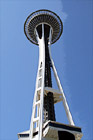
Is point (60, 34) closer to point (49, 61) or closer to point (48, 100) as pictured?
point (49, 61)

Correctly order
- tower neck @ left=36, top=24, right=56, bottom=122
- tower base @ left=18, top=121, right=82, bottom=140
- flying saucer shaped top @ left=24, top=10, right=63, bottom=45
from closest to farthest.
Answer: tower base @ left=18, top=121, right=82, bottom=140, tower neck @ left=36, top=24, right=56, bottom=122, flying saucer shaped top @ left=24, top=10, right=63, bottom=45

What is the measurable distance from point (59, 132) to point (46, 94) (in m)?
12.3

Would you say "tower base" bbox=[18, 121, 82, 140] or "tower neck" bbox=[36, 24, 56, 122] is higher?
"tower neck" bbox=[36, 24, 56, 122]

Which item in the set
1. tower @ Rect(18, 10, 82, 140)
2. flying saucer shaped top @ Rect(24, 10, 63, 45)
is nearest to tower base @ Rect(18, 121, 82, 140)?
tower @ Rect(18, 10, 82, 140)

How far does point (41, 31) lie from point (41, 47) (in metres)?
10.3

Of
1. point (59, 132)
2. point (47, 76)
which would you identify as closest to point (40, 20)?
point (47, 76)

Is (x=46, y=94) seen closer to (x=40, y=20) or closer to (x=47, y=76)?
(x=47, y=76)

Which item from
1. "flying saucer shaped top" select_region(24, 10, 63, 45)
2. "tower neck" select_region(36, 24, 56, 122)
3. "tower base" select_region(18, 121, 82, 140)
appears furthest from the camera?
"flying saucer shaped top" select_region(24, 10, 63, 45)

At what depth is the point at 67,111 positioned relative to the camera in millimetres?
42094

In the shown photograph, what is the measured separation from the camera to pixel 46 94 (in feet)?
150

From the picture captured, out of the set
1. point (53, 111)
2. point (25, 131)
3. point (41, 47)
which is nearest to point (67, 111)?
point (53, 111)

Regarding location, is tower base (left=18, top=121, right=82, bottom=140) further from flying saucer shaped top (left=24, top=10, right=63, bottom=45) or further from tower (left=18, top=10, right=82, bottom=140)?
flying saucer shaped top (left=24, top=10, right=63, bottom=45)

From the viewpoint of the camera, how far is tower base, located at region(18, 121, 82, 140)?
34812 mm

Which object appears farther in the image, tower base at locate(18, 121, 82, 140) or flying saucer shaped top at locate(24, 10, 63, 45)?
flying saucer shaped top at locate(24, 10, 63, 45)
